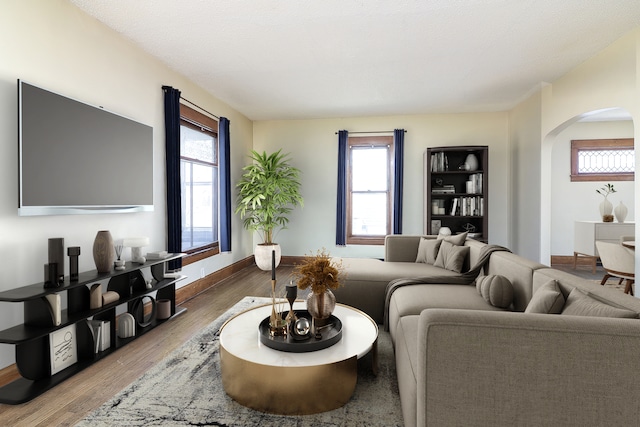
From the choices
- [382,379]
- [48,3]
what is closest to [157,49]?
[48,3]

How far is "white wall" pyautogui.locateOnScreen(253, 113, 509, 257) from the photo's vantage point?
6195 millimetres

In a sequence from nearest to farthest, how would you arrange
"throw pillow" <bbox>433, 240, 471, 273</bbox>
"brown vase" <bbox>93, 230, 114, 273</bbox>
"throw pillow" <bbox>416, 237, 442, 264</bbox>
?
"brown vase" <bbox>93, 230, 114, 273</bbox> < "throw pillow" <bbox>433, 240, 471, 273</bbox> < "throw pillow" <bbox>416, 237, 442, 264</bbox>

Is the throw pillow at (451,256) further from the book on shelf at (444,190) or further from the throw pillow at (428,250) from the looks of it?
the book on shelf at (444,190)

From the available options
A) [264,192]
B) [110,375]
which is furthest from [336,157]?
[110,375]

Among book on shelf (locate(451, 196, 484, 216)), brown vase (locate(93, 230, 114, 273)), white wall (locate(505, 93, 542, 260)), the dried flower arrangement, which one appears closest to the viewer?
the dried flower arrangement

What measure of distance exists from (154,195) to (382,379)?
295cm

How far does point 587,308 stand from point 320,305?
4.74 ft

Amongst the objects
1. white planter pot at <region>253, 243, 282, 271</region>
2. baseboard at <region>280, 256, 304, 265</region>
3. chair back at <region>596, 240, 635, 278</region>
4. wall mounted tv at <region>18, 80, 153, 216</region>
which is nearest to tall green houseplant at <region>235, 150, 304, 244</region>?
white planter pot at <region>253, 243, 282, 271</region>

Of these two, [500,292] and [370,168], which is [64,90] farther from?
[370,168]

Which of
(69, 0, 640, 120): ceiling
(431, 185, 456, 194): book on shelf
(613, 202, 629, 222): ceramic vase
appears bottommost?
(613, 202, 629, 222): ceramic vase

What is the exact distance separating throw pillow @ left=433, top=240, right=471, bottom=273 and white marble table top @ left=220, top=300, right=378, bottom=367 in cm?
143

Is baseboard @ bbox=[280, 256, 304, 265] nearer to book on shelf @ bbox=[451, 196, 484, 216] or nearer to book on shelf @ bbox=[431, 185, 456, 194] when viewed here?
book on shelf @ bbox=[431, 185, 456, 194]

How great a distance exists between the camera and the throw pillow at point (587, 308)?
1348 millimetres

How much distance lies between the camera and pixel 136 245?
10.3ft
